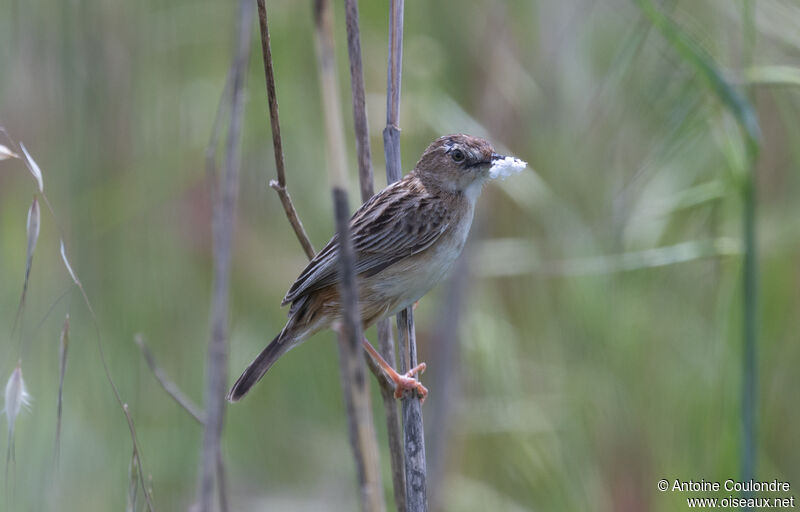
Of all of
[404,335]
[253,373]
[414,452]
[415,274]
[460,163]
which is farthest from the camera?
[460,163]

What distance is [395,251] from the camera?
2926 millimetres

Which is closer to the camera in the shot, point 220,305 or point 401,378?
point 220,305

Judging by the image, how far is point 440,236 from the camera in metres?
2.99

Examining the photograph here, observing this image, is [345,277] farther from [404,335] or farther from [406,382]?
[404,335]

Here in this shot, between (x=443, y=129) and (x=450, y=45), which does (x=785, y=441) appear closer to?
(x=443, y=129)

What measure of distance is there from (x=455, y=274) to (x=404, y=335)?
1072 millimetres

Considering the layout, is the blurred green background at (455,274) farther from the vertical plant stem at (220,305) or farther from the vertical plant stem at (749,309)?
the vertical plant stem at (220,305)

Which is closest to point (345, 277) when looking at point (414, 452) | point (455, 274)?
point (414, 452)

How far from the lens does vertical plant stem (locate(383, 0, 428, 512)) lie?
230 centimetres

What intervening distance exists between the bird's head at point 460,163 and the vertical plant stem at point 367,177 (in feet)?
1.96

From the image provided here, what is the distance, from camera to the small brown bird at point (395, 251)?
2.80 m

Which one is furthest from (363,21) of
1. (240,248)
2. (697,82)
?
(697,82)

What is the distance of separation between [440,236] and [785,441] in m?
2.39

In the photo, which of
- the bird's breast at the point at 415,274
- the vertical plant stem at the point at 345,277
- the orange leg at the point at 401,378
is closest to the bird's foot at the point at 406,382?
the orange leg at the point at 401,378
